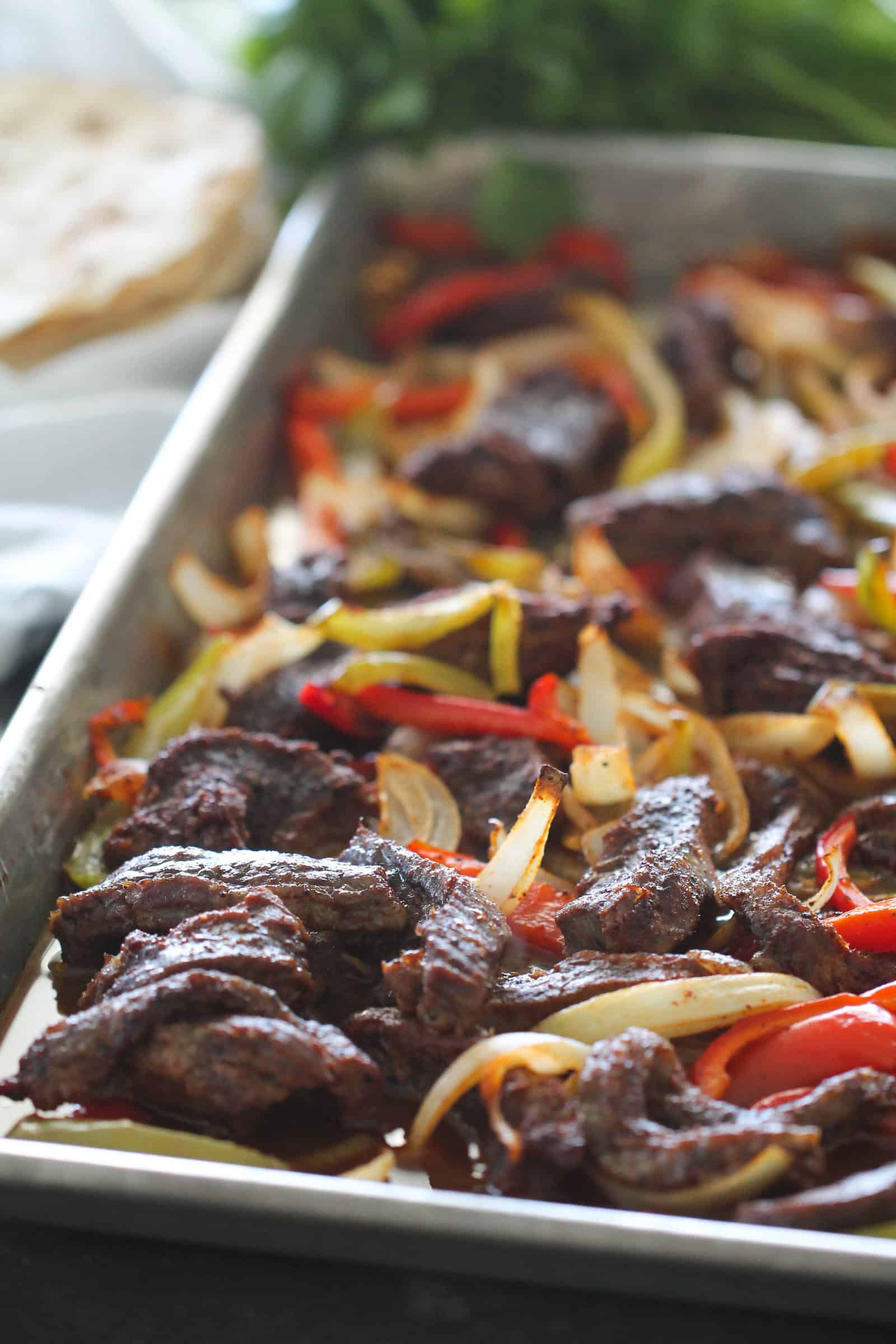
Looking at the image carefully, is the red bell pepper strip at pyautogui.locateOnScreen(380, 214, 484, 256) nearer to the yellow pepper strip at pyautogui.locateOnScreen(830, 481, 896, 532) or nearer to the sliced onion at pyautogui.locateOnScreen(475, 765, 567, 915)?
the yellow pepper strip at pyautogui.locateOnScreen(830, 481, 896, 532)

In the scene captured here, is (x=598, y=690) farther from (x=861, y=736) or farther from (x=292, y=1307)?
(x=292, y=1307)

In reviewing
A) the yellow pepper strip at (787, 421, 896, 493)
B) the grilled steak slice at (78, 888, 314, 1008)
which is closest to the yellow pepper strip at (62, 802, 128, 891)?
the grilled steak slice at (78, 888, 314, 1008)

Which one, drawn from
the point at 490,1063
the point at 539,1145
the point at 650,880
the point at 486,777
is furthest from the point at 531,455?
the point at 539,1145

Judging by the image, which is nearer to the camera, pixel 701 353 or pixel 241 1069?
pixel 241 1069

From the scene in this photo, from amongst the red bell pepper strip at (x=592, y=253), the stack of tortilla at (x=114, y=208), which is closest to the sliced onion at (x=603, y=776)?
the stack of tortilla at (x=114, y=208)

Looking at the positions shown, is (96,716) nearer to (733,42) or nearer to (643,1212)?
(643,1212)

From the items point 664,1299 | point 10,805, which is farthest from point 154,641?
point 664,1299
